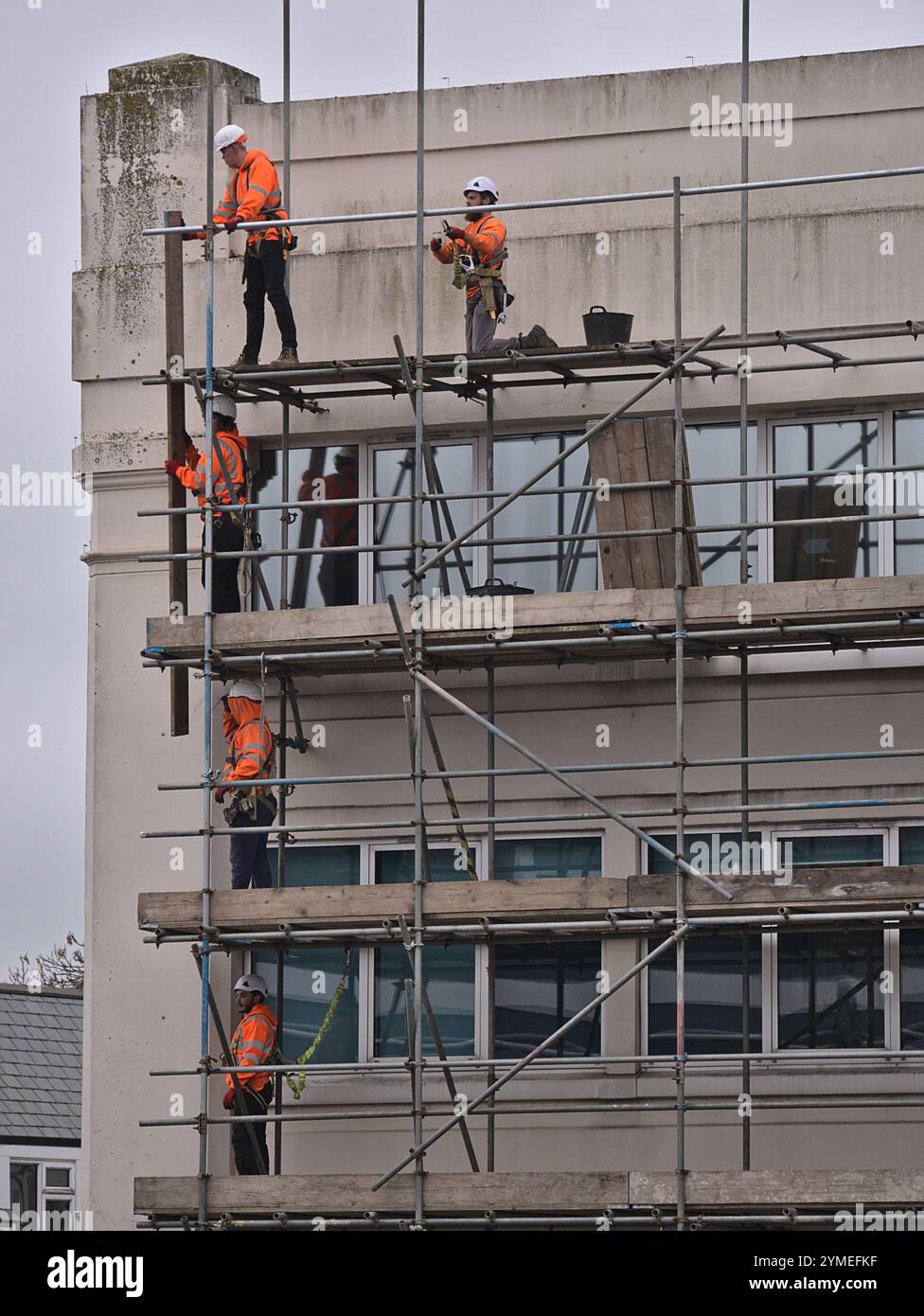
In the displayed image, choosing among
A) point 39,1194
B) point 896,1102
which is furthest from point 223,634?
point 39,1194

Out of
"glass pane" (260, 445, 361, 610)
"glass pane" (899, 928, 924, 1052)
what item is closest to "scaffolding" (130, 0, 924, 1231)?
"glass pane" (260, 445, 361, 610)

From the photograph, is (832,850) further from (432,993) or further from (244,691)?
(244,691)

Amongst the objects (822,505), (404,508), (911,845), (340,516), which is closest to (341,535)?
(340,516)

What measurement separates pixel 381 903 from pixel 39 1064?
58.2 ft

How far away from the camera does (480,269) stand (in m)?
22.0

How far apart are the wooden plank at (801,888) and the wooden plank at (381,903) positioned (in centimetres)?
23

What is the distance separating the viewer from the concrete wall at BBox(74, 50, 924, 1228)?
21797mm

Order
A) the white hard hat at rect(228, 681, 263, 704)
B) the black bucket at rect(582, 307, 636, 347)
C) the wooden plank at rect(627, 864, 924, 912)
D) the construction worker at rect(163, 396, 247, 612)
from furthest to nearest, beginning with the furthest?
1. the construction worker at rect(163, 396, 247, 612)
2. the white hard hat at rect(228, 681, 263, 704)
3. the black bucket at rect(582, 307, 636, 347)
4. the wooden plank at rect(627, 864, 924, 912)

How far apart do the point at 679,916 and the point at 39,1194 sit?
56.6ft

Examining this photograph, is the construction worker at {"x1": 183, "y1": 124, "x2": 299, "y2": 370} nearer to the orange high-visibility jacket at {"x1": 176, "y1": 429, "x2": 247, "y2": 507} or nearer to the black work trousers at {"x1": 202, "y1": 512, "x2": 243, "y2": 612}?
the orange high-visibility jacket at {"x1": 176, "y1": 429, "x2": 247, "y2": 507}

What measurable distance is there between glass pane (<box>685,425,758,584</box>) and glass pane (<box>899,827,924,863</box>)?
2.37m

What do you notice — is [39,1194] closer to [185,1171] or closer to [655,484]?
[185,1171]

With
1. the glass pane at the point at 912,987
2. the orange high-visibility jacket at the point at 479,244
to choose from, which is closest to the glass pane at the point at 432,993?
the glass pane at the point at 912,987

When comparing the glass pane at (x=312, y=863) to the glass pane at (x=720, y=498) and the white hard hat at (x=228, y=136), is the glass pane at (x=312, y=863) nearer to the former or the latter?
the glass pane at (x=720, y=498)
